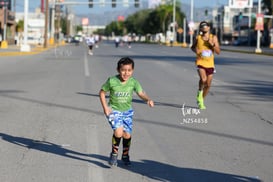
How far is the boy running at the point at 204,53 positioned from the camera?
43.1 ft

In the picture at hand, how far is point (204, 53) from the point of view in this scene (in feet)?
44.4

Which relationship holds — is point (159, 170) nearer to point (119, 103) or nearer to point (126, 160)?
point (126, 160)

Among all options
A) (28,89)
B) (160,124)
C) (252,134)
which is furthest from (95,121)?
(28,89)

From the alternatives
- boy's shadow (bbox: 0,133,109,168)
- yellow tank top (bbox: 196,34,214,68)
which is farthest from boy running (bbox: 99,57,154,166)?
yellow tank top (bbox: 196,34,214,68)

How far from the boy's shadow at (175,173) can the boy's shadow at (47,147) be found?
46cm

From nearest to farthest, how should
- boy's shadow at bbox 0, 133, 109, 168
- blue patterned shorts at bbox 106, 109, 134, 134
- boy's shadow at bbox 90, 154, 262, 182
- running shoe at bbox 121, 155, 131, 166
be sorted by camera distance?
boy's shadow at bbox 90, 154, 262, 182
blue patterned shorts at bbox 106, 109, 134, 134
running shoe at bbox 121, 155, 131, 166
boy's shadow at bbox 0, 133, 109, 168

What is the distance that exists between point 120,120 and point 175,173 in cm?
91

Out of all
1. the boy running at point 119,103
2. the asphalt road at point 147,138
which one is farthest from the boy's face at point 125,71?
the asphalt road at point 147,138

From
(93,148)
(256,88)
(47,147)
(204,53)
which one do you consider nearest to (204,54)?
(204,53)

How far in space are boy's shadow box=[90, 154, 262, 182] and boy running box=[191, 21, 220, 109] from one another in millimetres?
5568

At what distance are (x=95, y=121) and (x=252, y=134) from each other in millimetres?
2990

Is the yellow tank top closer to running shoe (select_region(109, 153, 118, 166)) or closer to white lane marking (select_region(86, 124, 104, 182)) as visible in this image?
white lane marking (select_region(86, 124, 104, 182))

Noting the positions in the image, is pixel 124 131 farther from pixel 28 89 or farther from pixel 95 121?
pixel 28 89

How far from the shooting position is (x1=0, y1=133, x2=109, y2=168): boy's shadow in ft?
27.4
